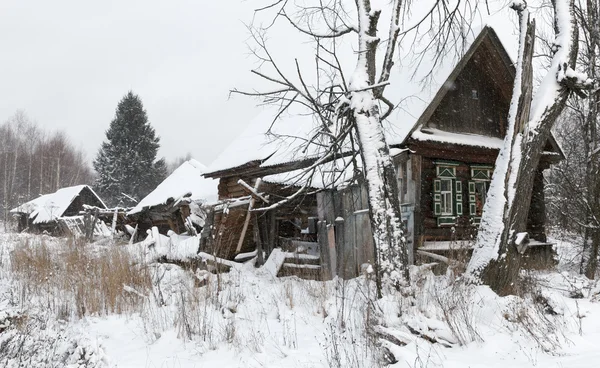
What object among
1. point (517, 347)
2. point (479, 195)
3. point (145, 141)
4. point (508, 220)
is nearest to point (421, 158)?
point (479, 195)

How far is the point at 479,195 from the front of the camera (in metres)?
13.8

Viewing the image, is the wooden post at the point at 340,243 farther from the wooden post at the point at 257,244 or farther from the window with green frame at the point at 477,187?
the window with green frame at the point at 477,187

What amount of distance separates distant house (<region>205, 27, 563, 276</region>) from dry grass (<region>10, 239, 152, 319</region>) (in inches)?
112

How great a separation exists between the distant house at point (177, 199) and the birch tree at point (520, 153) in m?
11.3

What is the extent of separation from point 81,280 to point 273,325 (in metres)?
3.00

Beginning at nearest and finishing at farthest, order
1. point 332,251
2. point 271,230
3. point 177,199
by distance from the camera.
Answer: point 332,251 → point 271,230 → point 177,199

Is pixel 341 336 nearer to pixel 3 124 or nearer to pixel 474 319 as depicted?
pixel 474 319

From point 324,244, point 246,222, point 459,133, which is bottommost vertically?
point 324,244

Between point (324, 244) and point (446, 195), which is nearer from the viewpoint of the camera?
point (324, 244)

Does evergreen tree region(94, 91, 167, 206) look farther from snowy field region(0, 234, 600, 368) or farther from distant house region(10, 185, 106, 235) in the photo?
snowy field region(0, 234, 600, 368)

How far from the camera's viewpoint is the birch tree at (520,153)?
690 centimetres

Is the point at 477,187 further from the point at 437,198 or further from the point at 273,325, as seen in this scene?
the point at 273,325

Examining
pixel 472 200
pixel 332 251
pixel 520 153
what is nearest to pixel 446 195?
pixel 472 200

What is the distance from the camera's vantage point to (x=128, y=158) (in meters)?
41.6
